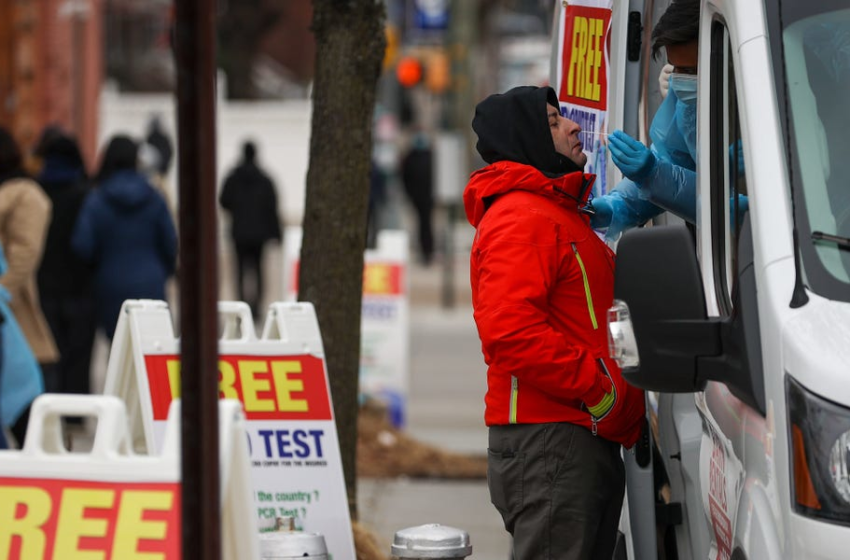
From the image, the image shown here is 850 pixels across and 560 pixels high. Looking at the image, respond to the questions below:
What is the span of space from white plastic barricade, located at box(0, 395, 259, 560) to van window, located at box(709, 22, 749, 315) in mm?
1228

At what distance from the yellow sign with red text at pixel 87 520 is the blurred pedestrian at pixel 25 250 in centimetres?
620

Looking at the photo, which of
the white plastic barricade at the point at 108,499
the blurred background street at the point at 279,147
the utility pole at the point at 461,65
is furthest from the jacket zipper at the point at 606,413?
the utility pole at the point at 461,65

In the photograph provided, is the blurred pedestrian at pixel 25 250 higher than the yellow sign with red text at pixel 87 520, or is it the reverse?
the blurred pedestrian at pixel 25 250

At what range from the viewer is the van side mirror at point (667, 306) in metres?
3.40

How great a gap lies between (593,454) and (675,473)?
243 mm

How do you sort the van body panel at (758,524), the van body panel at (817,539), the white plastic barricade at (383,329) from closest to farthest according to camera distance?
the van body panel at (817,539) < the van body panel at (758,524) < the white plastic barricade at (383,329)

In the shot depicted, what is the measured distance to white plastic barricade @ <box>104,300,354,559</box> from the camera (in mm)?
5227

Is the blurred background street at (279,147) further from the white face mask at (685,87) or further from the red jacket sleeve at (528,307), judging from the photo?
the white face mask at (685,87)

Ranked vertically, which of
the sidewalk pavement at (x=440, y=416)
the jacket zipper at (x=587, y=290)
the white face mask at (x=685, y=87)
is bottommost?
the sidewalk pavement at (x=440, y=416)

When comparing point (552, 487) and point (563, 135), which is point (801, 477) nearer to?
point (552, 487)

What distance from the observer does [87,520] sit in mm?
3424

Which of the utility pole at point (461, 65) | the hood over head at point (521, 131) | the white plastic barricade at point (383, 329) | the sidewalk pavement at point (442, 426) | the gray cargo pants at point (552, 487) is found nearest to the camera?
the gray cargo pants at point (552, 487)

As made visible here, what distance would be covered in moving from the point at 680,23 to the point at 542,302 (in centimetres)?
87

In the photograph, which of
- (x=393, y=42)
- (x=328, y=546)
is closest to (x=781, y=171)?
(x=328, y=546)
